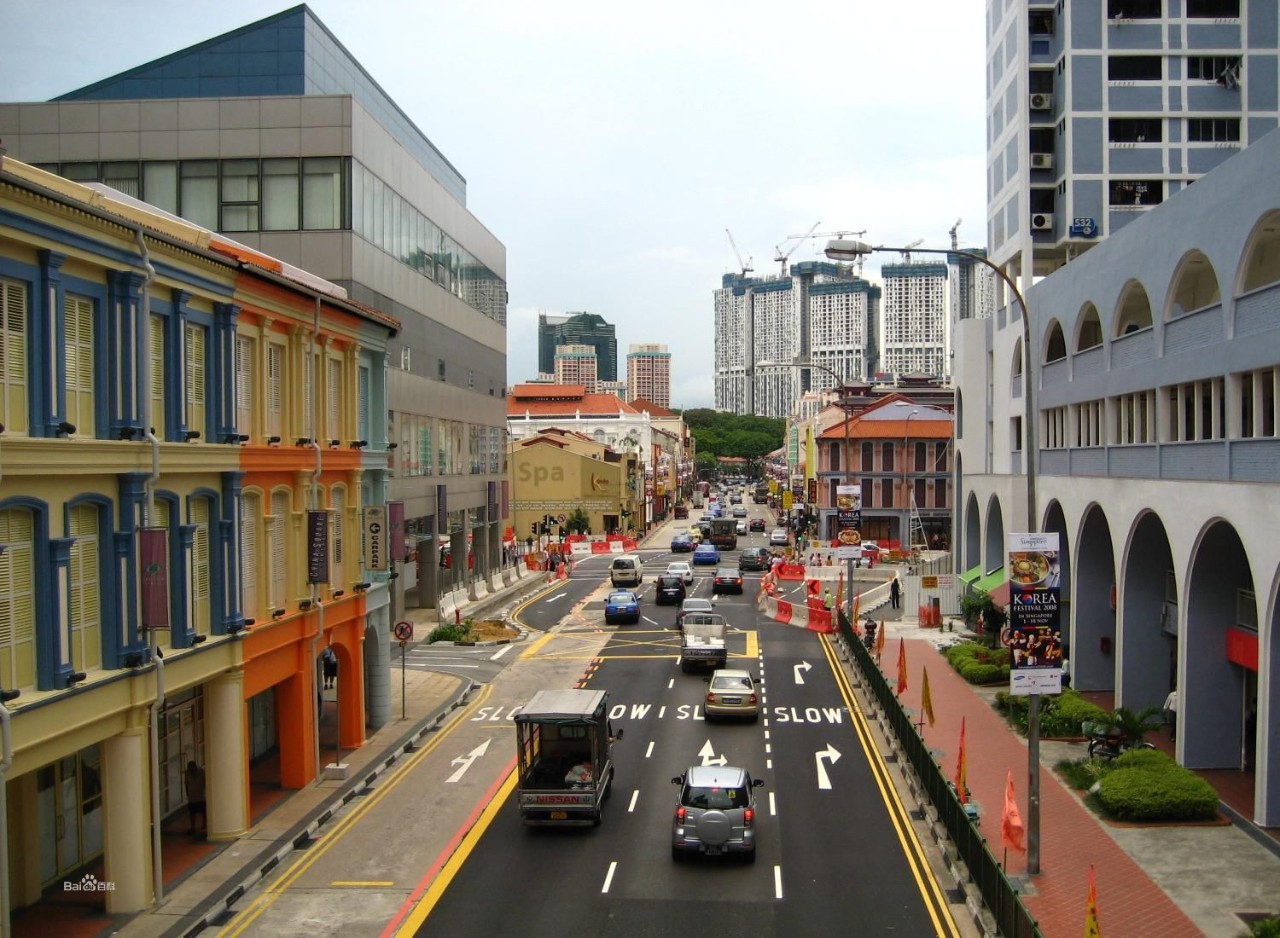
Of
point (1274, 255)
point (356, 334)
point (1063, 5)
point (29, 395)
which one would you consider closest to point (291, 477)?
point (356, 334)

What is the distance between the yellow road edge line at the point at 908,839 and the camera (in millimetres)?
18203

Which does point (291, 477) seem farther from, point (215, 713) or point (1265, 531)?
point (1265, 531)

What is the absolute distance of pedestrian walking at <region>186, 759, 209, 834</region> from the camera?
73.5 feet

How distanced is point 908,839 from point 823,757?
6589 mm

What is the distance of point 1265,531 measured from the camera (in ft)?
73.3

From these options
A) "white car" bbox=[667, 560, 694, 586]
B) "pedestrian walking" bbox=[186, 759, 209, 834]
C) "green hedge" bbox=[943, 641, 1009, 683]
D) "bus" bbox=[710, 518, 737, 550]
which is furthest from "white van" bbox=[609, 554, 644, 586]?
"pedestrian walking" bbox=[186, 759, 209, 834]

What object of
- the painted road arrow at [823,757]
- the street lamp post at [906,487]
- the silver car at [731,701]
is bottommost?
the painted road arrow at [823,757]

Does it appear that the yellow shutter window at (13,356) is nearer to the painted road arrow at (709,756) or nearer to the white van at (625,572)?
the painted road arrow at (709,756)

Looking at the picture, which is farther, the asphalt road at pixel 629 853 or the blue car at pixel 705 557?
the blue car at pixel 705 557

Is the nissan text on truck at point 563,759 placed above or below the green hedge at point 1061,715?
above

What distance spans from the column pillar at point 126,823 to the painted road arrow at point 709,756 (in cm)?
1326

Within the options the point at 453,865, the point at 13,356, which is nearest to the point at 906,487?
the point at 453,865

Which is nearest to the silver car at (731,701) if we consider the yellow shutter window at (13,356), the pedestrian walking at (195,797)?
the pedestrian walking at (195,797)

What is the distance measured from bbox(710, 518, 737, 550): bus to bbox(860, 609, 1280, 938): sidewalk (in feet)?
220
